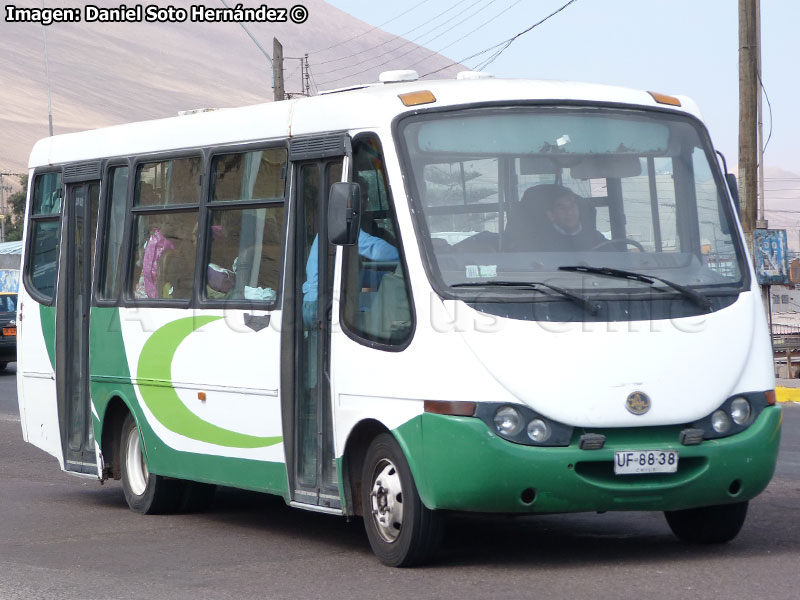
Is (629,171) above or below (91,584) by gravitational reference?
above


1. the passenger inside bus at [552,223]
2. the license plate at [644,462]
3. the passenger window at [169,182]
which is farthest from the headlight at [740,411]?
the passenger window at [169,182]

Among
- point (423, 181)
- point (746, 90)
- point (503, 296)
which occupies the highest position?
point (746, 90)

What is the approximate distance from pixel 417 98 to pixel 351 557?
2467mm

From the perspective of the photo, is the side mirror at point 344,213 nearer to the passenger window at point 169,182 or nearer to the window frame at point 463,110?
the window frame at point 463,110

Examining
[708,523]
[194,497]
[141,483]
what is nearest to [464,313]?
[708,523]

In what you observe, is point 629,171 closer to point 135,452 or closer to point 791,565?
point 791,565

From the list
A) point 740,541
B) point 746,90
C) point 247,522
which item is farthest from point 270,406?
point 746,90

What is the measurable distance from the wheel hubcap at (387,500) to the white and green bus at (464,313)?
13 mm

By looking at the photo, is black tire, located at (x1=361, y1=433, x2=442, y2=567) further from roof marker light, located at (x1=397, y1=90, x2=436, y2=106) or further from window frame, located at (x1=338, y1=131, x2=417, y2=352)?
roof marker light, located at (x1=397, y1=90, x2=436, y2=106)

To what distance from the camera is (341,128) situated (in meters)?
8.12

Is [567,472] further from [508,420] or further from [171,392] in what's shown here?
[171,392]

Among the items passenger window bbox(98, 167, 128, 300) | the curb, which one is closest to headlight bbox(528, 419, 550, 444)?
passenger window bbox(98, 167, 128, 300)

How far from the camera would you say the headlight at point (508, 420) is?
275 inches

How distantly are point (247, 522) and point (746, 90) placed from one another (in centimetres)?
1348
